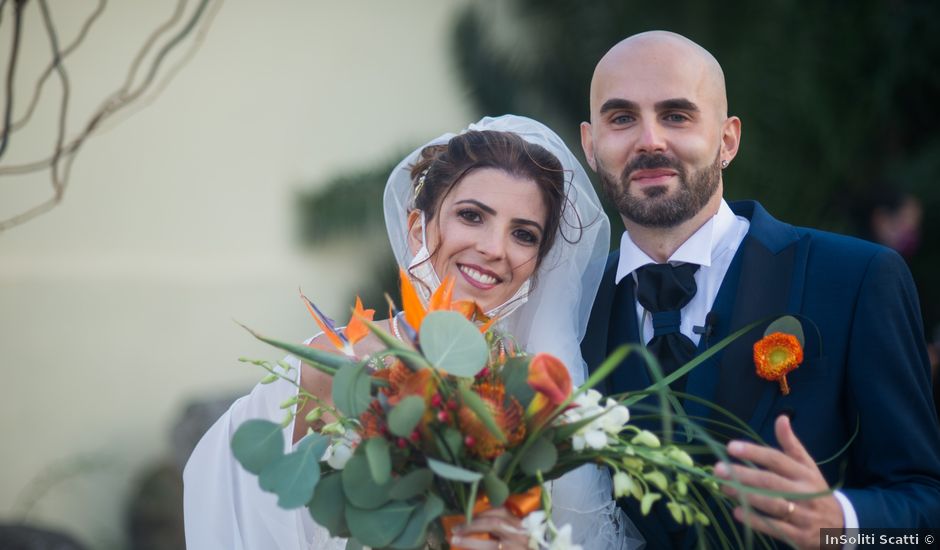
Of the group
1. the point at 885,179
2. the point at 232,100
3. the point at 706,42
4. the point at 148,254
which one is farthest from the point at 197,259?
the point at 885,179

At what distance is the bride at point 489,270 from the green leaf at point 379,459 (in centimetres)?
76

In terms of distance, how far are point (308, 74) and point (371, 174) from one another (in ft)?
2.57

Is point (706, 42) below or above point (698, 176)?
above

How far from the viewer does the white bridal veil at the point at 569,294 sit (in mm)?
3025

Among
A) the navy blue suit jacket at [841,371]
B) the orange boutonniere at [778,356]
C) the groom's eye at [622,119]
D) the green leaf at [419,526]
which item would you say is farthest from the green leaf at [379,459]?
the groom's eye at [622,119]

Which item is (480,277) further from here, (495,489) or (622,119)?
(495,489)

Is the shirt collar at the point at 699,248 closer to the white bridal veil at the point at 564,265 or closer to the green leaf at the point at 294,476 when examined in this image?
the white bridal veil at the point at 564,265

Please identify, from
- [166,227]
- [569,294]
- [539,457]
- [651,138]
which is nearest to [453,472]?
[539,457]

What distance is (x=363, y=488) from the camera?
2.38 metres

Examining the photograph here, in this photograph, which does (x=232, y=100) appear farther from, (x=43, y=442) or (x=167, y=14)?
(x=43, y=442)

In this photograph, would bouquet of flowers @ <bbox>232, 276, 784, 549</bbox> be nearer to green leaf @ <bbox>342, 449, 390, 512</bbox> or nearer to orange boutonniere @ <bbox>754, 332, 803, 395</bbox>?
green leaf @ <bbox>342, 449, 390, 512</bbox>

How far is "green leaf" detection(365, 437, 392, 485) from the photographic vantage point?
7.44 feet

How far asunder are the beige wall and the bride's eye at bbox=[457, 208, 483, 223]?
3696 millimetres

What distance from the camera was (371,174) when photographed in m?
7.18
